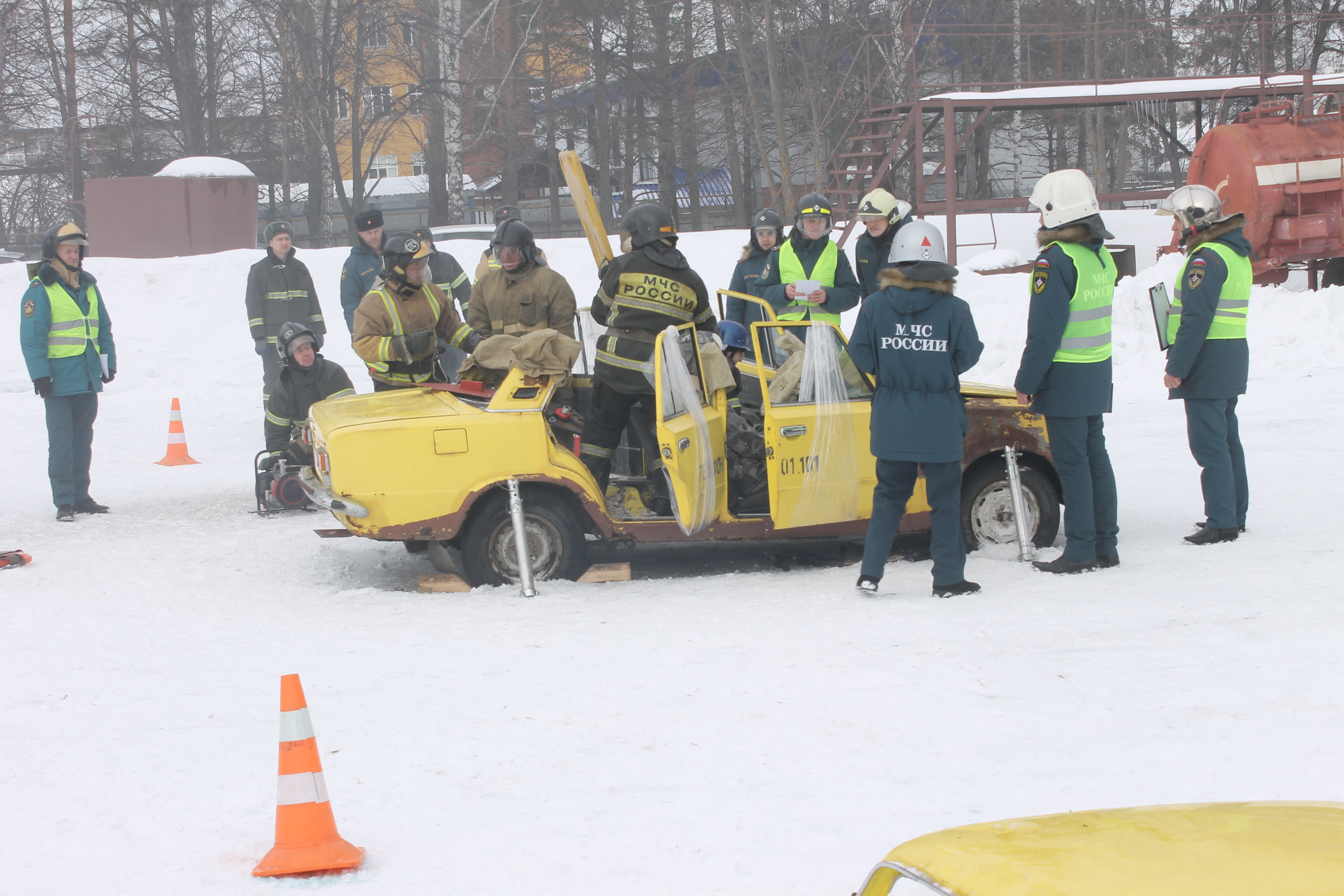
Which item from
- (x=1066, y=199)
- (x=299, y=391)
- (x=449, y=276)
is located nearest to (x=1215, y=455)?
(x=1066, y=199)

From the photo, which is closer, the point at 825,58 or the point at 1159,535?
the point at 1159,535

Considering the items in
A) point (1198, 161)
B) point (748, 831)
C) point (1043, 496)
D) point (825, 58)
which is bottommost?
point (748, 831)

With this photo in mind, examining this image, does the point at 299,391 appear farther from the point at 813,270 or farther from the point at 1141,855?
the point at 1141,855

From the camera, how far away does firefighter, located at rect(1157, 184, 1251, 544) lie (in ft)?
21.4

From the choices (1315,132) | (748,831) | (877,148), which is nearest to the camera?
(748,831)

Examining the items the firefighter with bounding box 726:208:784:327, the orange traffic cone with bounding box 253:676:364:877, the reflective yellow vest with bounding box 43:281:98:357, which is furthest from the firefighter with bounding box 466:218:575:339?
the orange traffic cone with bounding box 253:676:364:877

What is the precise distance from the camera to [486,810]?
11.8ft

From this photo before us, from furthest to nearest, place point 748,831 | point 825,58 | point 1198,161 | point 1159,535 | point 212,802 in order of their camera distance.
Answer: point 825,58 → point 1198,161 → point 1159,535 → point 212,802 → point 748,831

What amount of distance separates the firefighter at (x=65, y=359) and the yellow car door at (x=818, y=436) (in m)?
5.19

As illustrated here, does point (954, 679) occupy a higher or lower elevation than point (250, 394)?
lower

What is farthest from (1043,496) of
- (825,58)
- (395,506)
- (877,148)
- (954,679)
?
(825,58)

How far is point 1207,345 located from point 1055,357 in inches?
41.1

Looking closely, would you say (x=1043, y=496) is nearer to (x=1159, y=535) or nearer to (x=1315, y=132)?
(x=1159, y=535)

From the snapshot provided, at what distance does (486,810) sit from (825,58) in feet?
92.0
